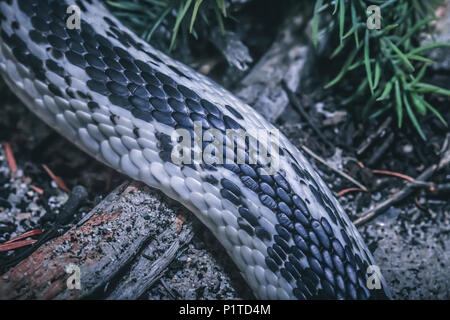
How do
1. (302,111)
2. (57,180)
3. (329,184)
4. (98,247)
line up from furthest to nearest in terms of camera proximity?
(302,111)
(329,184)
(57,180)
(98,247)

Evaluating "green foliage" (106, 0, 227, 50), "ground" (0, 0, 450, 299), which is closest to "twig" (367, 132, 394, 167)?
"ground" (0, 0, 450, 299)

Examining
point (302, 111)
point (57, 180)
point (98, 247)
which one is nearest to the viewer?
point (98, 247)

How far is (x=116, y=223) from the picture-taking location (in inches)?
71.1

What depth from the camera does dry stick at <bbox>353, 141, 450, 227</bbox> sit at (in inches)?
88.7

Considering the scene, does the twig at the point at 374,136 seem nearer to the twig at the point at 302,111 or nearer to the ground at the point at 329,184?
the ground at the point at 329,184

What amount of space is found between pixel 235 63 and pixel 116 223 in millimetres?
1155

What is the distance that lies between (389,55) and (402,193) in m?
0.73

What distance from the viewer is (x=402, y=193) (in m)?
2.32

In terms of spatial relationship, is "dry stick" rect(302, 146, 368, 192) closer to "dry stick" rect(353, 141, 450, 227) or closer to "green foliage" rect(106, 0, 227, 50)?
"dry stick" rect(353, 141, 450, 227)

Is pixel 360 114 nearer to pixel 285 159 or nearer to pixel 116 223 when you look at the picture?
pixel 285 159

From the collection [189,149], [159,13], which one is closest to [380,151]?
[189,149]

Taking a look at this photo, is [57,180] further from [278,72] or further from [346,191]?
[346,191]

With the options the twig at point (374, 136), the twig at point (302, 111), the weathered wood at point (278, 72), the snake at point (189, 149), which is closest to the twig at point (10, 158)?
the snake at point (189, 149)
